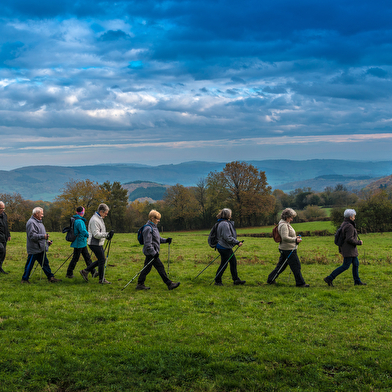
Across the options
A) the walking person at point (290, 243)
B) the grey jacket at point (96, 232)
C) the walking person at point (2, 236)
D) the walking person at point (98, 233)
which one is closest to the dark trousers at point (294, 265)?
→ the walking person at point (290, 243)

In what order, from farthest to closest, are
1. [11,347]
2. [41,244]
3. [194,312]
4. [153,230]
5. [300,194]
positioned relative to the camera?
[300,194], [41,244], [153,230], [194,312], [11,347]

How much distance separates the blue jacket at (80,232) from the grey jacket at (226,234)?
4.66 meters

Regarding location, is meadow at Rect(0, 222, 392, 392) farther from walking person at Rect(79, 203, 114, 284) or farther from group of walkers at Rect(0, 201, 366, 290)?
walking person at Rect(79, 203, 114, 284)

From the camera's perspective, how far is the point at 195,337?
22.2 ft

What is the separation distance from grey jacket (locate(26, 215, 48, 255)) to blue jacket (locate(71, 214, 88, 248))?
101 centimetres

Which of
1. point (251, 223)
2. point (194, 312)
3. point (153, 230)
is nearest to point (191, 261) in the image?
point (153, 230)

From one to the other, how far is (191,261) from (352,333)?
10392mm

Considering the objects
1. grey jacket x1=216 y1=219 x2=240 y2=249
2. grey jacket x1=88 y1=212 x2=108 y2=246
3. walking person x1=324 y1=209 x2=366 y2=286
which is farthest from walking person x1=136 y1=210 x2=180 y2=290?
walking person x1=324 y1=209 x2=366 y2=286

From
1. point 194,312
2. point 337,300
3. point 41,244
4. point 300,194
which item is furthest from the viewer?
point 300,194

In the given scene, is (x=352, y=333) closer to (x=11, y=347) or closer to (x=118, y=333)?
(x=118, y=333)

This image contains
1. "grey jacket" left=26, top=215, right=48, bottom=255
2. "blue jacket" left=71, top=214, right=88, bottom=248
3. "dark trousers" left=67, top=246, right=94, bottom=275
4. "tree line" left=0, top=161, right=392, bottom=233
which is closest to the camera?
"grey jacket" left=26, top=215, right=48, bottom=255

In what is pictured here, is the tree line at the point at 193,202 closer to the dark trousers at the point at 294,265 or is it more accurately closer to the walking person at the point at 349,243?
the walking person at the point at 349,243

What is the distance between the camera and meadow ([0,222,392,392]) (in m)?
5.30

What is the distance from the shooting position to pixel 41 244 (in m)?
11.0
